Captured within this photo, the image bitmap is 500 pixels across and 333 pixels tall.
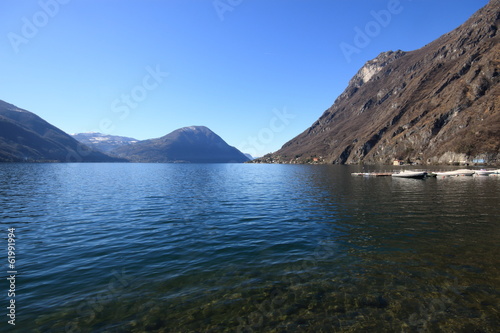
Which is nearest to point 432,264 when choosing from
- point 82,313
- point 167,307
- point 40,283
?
point 167,307

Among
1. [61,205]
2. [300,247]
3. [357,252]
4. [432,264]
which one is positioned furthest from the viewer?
[61,205]

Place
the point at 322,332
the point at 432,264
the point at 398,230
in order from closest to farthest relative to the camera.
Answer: the point at 322,332
the point at 432,264
the point at 398,230

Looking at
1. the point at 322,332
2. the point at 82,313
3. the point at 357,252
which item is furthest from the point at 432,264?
the point at 82,313

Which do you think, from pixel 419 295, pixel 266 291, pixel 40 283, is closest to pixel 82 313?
pixel 40 283

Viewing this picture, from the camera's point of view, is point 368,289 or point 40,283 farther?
point 40,283

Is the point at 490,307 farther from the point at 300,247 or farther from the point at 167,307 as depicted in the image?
the point at 167,307

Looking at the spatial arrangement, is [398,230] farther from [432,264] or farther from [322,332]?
[322,332]

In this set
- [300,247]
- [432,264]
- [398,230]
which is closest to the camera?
[432,264]

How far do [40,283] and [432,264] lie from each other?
69.3 ft

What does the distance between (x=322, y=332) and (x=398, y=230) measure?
621 inches

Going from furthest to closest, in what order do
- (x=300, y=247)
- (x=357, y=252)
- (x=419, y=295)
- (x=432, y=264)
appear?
(x=300, y=247), (x=357, y=252), (x=432, y=264), (x=419, y=295)

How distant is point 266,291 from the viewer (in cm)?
1084

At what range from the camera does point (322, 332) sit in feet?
27.1

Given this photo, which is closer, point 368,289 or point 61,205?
A: point 368,289
